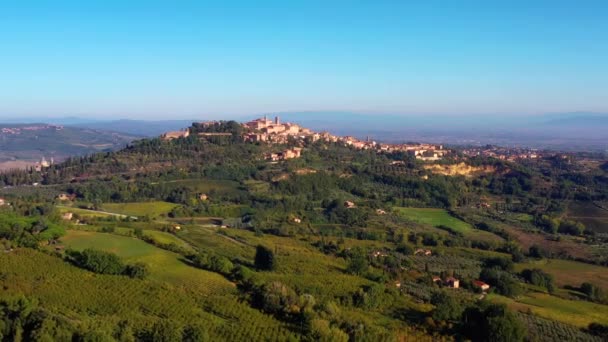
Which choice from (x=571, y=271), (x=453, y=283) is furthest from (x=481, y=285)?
(x=571, y=271)

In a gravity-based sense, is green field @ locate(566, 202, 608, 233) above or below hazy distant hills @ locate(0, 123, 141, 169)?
below

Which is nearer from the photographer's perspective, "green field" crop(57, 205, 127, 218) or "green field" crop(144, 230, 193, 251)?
"green field" crop(144, 230, 193, 251)

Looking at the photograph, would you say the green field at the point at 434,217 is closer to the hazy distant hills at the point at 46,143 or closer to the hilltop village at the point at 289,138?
the hilltop village at the point at 289,138

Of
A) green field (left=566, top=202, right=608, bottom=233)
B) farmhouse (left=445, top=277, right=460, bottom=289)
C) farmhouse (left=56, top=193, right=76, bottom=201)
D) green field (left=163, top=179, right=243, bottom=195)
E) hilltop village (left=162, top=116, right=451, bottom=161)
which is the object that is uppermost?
hilltop village (left=162, top=116, right=451, bottom=161)

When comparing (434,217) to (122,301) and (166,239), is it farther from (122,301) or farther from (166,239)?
(122,301)

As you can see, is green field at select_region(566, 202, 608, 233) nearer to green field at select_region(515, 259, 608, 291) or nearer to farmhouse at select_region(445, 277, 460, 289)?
green field at select_region(515, 259, 608, 291)

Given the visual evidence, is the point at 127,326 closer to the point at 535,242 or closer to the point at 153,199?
the point at 535,242

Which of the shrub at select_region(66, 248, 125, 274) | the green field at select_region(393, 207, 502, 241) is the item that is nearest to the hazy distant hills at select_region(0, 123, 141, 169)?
the green field at select_region(393, 207, 502, 241)

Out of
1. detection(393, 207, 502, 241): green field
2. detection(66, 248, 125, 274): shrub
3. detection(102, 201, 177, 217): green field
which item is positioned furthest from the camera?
detection(102, 201, 177, 217): green field
